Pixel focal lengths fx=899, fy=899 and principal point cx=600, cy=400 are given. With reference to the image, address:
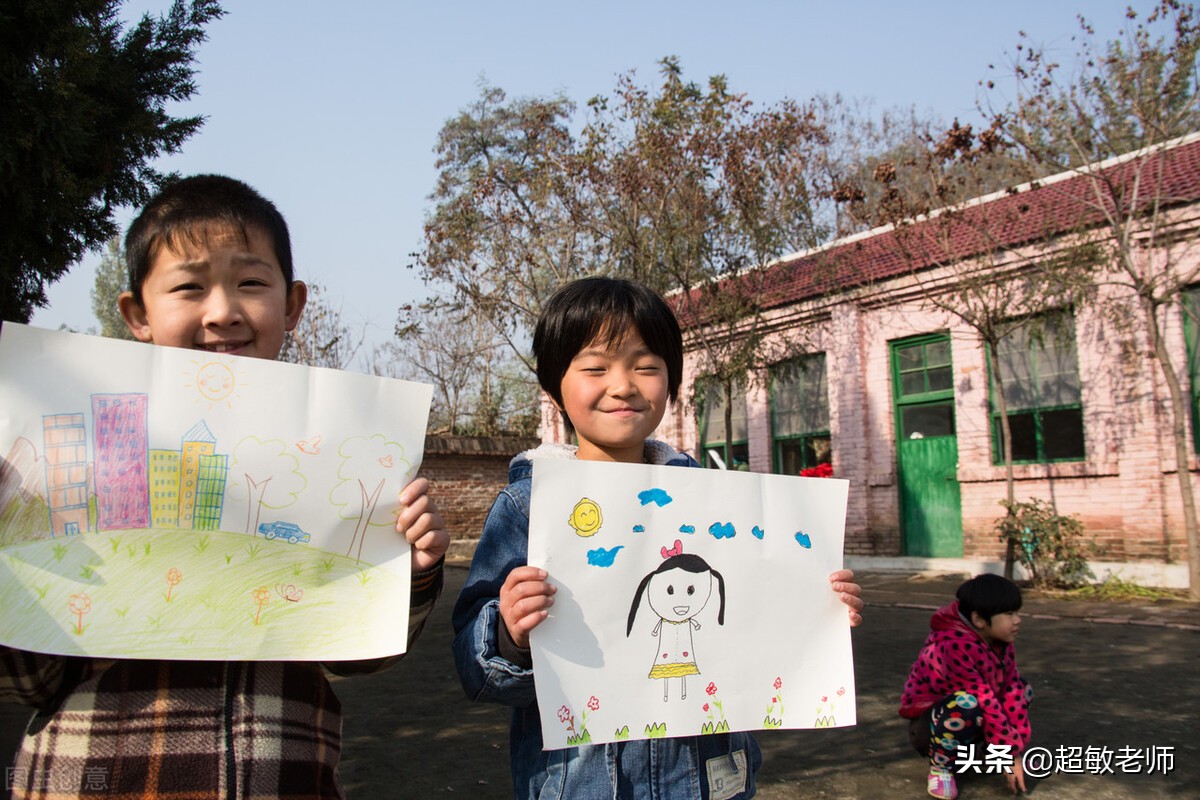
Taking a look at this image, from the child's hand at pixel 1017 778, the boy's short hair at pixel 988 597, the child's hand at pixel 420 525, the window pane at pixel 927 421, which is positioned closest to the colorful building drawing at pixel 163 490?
the child's hand at pixel 420 525

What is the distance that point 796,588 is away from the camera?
1.65m

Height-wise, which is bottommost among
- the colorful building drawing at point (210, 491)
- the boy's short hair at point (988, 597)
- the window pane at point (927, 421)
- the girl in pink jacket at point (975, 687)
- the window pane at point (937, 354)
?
the girl in pink jacket at point (975, 687)

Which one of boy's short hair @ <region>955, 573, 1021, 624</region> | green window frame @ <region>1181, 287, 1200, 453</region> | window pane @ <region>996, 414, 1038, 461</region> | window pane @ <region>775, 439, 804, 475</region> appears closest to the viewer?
boy's short hair @ <region>955, 573, 1021, 624</region>

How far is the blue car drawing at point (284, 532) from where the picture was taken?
4.59 ft

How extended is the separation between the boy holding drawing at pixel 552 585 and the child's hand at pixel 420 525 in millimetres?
107

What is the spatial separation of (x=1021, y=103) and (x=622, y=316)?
28.4 feet

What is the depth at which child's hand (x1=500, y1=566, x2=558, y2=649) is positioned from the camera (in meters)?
1.42

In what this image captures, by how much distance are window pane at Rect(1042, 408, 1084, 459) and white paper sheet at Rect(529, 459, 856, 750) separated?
9.78 m

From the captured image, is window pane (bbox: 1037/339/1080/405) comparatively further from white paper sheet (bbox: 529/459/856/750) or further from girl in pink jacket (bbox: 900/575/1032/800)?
white paper sheet (bbox: 529/459/856/750)

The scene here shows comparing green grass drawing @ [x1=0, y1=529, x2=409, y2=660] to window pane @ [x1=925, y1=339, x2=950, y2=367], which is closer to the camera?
green grass drawing @ [x1=0, y1=529, x2=409, y2=660]

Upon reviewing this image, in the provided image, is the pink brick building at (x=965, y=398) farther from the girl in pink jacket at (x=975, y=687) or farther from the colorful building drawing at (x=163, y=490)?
the colorful building drawing at (x=163, y=490)

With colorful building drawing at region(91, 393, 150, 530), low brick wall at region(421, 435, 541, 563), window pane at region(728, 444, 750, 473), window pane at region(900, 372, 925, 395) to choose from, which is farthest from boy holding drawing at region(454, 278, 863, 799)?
low brick wall at region(421, 435, 541, 563)

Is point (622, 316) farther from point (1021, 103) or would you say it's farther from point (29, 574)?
point (1021, 103)

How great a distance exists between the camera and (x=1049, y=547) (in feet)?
30.8
